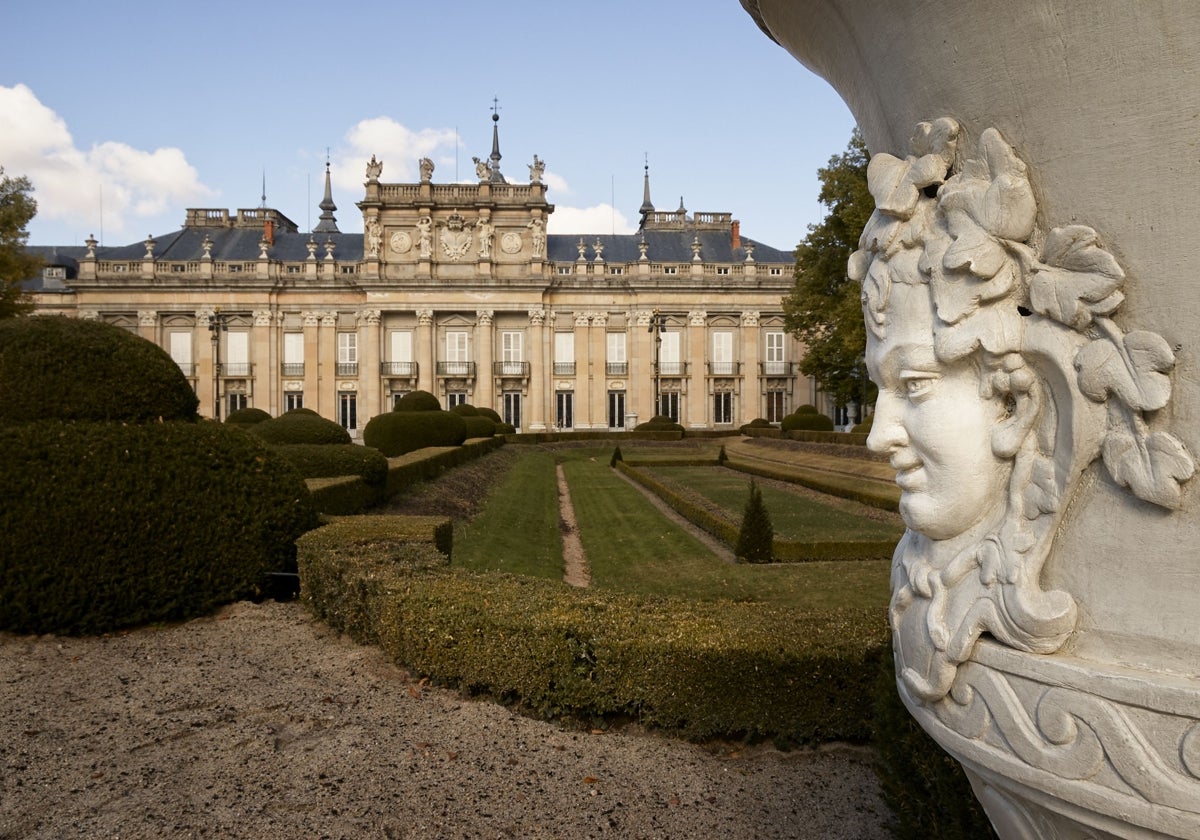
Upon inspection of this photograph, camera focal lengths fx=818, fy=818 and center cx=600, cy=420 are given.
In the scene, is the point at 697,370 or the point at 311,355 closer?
the point at 311,355

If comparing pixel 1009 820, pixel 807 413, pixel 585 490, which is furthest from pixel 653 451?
pixel 1009 820

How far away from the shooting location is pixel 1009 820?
1320 mm

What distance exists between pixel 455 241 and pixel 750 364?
15.9m

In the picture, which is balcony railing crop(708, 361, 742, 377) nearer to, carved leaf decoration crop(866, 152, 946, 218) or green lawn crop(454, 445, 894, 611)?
green lawn crop(454, 445, 894, 611)

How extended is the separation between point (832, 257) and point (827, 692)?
21905mm

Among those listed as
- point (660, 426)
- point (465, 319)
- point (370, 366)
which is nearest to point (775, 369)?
point (660, 426)

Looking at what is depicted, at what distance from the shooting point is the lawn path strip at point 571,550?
828 centimetres

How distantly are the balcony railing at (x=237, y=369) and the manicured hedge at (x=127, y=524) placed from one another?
36.7 m

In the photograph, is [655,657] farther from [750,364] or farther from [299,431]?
[750,364]

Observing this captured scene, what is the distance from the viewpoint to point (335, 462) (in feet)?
34.0

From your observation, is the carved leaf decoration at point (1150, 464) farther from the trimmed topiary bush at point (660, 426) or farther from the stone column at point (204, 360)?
the stone column at point (204, 360)

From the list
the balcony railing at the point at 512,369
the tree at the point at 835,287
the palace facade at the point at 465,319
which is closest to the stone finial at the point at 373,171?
the palace facade at the point at 465,319

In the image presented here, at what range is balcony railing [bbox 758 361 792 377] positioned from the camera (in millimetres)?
41500

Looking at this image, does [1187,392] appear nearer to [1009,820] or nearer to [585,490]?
[1009,820]
